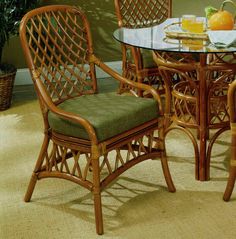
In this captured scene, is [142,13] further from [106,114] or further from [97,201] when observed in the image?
[97,201]

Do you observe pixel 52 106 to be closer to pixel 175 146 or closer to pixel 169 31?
pixel 169 31

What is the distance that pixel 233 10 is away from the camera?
4.89m

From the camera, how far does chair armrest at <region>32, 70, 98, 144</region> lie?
7.36 feet

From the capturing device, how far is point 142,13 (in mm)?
4148

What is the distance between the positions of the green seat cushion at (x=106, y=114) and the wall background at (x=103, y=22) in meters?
2.18

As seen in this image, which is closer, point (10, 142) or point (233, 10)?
point (10, 142)

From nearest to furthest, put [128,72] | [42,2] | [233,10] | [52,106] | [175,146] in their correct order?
1. [52,106]
2. [175,146]
3. [128,72]
4. [42,2]
5. [233,10]

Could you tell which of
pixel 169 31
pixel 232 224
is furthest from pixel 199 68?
pixel 232 224

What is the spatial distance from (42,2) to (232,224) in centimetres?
293

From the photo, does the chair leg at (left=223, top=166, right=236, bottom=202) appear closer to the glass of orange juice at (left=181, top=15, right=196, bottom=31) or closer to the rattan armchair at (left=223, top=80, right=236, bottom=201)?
the rattan armchair at (left=223, top=80, right=236, bottom=201)

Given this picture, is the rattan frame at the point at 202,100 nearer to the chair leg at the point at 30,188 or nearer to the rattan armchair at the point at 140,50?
the rattan armchair at the point at 140,50

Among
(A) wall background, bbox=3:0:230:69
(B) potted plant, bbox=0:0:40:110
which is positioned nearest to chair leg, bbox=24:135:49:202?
(B) potted plant, bbox=0:0:40:110

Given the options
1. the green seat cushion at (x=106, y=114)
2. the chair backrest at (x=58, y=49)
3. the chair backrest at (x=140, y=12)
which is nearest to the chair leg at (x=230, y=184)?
the green seat cushion at (x=106, y=114)

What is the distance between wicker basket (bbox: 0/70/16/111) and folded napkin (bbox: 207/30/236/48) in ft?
6.54
